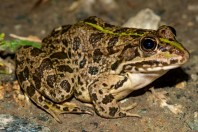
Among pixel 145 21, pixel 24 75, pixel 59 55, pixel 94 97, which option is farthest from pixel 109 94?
pixel 145 21

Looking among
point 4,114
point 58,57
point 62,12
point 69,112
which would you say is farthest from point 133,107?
point 62,12

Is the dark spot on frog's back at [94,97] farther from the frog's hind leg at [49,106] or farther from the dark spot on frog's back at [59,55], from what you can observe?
the dark spot on frog's back at [59,55]

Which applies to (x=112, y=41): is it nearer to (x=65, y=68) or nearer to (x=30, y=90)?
(x=65, y=68)

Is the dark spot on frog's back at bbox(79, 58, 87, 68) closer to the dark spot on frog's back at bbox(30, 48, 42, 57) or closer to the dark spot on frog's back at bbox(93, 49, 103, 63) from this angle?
the dark spot on frog's back at bbox(93, 49, 103, 63)

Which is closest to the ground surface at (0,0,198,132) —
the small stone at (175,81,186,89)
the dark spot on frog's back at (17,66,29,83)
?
the small stone at (175,81,186,89)

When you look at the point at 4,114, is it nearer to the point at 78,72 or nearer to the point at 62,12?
the point at 78,72

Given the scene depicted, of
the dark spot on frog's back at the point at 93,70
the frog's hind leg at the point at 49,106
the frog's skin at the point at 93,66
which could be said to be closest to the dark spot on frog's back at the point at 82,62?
the frog's skin at the point at 93,66
